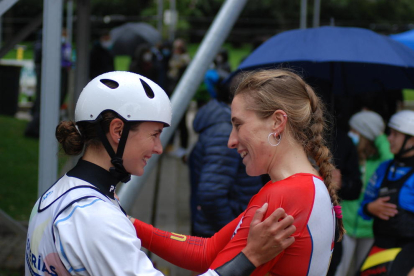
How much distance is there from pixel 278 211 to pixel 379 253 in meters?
2.39

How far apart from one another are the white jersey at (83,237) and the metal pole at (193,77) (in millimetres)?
1124

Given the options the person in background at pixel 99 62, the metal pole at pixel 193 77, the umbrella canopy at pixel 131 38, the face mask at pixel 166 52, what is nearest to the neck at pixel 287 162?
the metal pole at pixel 193 77

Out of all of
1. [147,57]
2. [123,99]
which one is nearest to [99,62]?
[147,57]

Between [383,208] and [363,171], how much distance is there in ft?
3.31

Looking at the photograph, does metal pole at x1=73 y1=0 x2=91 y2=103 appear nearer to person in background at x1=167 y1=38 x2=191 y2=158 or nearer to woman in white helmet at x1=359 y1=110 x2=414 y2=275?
woman in white helmet at x1=359 y1=110 x2=414 y2=275

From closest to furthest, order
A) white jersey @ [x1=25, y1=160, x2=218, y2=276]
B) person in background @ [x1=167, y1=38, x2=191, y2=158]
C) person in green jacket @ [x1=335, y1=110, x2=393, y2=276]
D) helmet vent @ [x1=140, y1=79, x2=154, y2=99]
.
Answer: white jersey @ [x1=25, y1=160, x2=218, y2=276]
helmet vent @ [x1=140, y1=79, x2=154, y2=99]
person in green jacket @ [x1=335, y1=110, x2=393, y2=276]
person in background @ [x1=167, y1=38, x2=191, y2=158]

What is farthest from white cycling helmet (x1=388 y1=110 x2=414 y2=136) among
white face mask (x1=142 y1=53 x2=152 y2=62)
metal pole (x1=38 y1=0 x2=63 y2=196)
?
white face mask (x1=142 y1=53 x2=152 y2=62)

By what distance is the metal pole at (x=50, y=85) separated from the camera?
10.1ft

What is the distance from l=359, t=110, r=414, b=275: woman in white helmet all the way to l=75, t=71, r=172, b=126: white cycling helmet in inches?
94.8

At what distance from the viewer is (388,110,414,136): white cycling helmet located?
158 inches

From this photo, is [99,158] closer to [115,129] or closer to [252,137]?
[115,129]

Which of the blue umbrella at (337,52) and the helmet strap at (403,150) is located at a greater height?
the blue umbrella at (337,52)

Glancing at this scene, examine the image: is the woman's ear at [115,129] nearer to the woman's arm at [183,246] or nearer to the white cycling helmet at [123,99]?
the white cycling helmet at [123,99]

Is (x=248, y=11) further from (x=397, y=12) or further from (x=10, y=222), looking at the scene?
(x=10, y=222)
